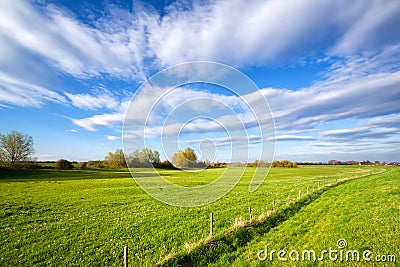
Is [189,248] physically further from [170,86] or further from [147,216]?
[170,86]

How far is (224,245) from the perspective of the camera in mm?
11227

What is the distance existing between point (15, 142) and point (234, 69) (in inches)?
3812

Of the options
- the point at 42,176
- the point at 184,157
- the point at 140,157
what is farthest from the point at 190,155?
the point at 42,176

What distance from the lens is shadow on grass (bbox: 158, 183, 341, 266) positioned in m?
9.74

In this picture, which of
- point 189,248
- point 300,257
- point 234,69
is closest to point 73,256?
point 189,248

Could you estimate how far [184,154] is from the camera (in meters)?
23.9

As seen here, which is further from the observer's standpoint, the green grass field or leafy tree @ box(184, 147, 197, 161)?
leafy tree @ box(184, 147, 197, 161)

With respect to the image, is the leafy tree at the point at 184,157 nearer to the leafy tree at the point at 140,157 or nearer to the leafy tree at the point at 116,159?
the leafy tree at the point at 140,157

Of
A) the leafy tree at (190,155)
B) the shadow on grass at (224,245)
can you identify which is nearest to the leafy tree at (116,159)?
the leafy tree at (190,155)

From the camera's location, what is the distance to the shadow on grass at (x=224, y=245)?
974cm

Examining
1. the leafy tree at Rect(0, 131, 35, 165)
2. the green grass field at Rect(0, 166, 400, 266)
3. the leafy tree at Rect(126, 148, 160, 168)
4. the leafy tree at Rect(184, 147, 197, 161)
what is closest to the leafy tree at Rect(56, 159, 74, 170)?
the leafy tree at Rect(0, 131, 35, 165)

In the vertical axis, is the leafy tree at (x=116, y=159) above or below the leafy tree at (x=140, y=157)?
above

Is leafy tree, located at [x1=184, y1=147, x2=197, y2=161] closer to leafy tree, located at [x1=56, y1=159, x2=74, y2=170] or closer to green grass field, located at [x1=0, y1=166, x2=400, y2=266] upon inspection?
green grass field, located at [x1=0, y1=166, x2=400, y2=266]

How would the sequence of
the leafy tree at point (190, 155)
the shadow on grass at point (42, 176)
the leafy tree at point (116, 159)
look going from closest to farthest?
the leafy tree at point (190, 155), the shadow on grass at point (42, 176), the leafy tree at point (116, 159)
